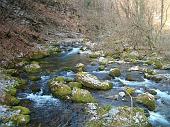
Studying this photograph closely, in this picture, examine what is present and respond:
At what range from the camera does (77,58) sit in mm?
26828

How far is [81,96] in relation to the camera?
611 inches

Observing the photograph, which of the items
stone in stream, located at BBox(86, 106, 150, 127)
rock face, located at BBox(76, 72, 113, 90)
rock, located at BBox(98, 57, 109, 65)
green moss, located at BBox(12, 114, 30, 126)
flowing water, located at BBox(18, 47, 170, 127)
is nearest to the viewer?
stone in stream, located at BBox(86, 106, 150, 127)

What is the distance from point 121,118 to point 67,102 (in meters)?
3.41

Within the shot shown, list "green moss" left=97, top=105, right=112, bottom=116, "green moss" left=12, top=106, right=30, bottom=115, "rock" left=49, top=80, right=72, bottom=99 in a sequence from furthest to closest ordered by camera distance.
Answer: "rock" left=49, top=80, right=72, bottom=99, "green moss" left=12, top=106, right=30, bottom=115, "green moss" left=97, top=105, right=112, bottom=116

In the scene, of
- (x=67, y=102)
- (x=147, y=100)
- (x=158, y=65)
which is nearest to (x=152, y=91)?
(x=147, y=100)

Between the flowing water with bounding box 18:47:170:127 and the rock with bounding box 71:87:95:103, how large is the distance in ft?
1.13

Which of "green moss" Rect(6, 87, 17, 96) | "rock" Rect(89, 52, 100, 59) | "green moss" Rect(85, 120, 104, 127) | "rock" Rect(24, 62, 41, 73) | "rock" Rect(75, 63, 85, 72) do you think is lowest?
"green moss" Rect(85, 120, 104, 127)

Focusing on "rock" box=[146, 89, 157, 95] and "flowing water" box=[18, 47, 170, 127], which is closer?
"flowing water" box=[18, 47, 170, 127]

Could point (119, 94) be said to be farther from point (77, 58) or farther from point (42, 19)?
point (42, 19)

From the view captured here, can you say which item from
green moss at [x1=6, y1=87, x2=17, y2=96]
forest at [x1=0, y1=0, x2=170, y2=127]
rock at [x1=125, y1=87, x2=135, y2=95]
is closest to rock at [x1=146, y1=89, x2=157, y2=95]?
forest at [x1=0, y1=0, x2=170, y2=127]

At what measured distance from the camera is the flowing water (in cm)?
1342

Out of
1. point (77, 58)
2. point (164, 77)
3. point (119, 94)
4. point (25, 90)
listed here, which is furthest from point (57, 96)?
point (77, 58)

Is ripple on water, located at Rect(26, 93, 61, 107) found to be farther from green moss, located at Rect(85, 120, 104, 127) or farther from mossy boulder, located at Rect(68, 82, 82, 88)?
green moss, located at Rect(85, 120, 104, 127)

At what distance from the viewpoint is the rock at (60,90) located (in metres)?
16.0
